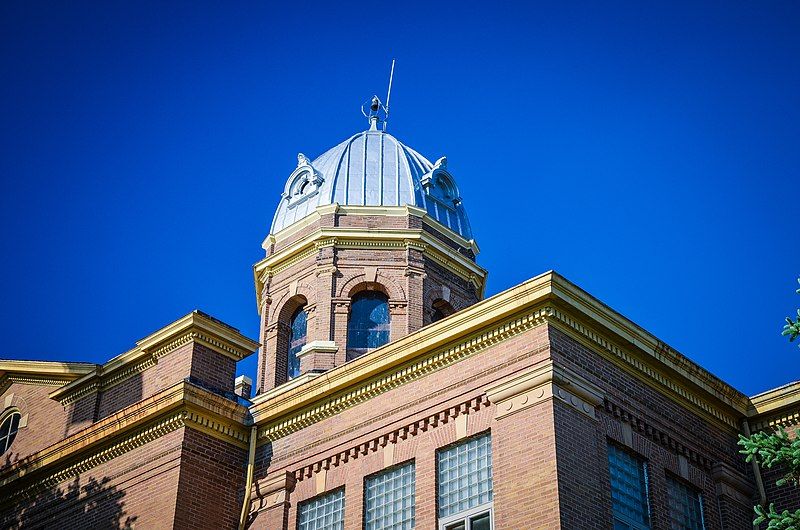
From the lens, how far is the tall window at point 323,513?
21.6 metres

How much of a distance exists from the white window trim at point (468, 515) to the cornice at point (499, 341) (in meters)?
2.74

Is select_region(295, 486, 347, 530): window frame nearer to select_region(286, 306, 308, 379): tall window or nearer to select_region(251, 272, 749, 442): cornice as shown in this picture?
select_region(251, 272, 749, 442): cornice

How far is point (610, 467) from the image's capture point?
19938 mm

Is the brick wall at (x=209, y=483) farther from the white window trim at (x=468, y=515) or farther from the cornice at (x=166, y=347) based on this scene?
the white window trim at (x=468, y=515)

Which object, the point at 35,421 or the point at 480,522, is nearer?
the point at 480,522

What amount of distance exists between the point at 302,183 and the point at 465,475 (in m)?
18.5

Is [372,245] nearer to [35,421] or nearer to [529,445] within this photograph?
[35,421]

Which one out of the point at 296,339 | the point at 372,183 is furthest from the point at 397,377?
the point at 372,183

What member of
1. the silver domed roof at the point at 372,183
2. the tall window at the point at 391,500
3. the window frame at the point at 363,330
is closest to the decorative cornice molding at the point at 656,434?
the tall window at the point at 391,500

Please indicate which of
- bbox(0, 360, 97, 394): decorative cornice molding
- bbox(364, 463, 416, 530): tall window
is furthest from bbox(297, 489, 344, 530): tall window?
bbox(0, 360, 97, 394): decorative cornice molding

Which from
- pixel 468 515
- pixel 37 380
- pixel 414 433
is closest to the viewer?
pixel 468 515

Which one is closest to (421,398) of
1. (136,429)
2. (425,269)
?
(136,429)

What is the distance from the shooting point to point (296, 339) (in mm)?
34031

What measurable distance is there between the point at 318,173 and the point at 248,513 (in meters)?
15.9
